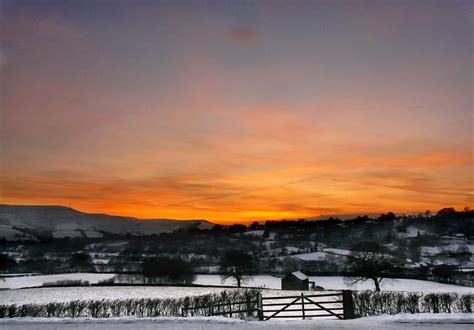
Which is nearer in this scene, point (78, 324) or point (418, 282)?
point (78, 324)

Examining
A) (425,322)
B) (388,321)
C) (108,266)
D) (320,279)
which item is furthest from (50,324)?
(108,266)

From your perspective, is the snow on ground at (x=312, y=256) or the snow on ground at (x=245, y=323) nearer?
the snow on ground at (x=245, y=323)

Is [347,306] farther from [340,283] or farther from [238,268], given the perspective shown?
[238,268]

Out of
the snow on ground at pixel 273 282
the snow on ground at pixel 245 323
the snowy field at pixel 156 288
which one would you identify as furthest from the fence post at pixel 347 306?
the snow on ground at pixel 273 282

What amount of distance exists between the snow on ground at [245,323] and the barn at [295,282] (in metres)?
75.3

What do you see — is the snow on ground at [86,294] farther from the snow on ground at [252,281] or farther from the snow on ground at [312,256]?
the snow on ground at [312,256]

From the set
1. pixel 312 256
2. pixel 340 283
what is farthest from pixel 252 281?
pixel 312 256

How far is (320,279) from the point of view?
116m

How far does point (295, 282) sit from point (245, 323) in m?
78.0

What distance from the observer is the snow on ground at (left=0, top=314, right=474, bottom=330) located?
2397 centimetres

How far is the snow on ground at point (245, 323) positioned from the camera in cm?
2397

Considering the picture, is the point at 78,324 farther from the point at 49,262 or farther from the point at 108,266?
the point at 49,262

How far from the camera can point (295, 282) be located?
102 metres

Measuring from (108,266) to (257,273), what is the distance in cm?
5345
